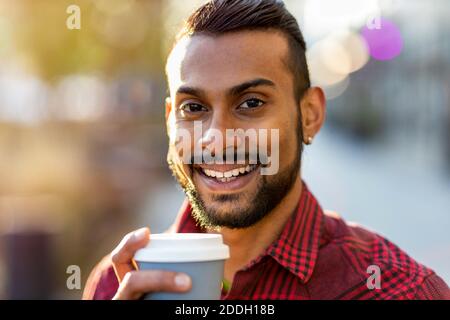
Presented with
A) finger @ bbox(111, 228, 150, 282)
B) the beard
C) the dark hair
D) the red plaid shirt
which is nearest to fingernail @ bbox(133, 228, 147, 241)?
finger @ bbox(111, 228, 150, 282)

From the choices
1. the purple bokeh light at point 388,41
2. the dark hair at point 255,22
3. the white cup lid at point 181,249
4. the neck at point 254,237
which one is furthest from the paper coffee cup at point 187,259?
the purple bokeh light at point 388,41

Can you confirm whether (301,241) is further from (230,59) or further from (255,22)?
(255,22)

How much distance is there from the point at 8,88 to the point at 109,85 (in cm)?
253

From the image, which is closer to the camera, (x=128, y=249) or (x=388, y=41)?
(x=128, y=249)

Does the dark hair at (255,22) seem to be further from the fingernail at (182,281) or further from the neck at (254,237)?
the fingernail at (182,281)

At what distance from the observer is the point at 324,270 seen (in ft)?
8.50

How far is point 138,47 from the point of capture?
14.4m

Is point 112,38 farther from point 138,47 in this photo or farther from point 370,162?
point 370,162

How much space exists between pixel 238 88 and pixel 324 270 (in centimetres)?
75

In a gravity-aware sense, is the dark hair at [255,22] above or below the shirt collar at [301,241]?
above

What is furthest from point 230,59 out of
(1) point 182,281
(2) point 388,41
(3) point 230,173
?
(2) point 388,41

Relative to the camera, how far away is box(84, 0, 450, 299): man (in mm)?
2504

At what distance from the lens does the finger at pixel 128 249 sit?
1.89 metres
